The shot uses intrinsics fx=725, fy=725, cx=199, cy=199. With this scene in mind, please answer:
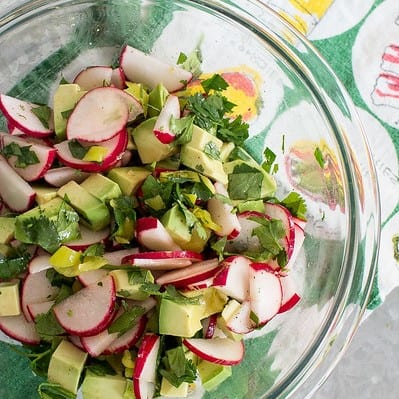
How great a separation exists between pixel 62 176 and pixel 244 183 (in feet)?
0.92

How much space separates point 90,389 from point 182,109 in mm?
448

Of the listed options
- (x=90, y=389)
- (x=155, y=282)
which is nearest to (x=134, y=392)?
(x=90, y=389)

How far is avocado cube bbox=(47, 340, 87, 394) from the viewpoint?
3.50 feet

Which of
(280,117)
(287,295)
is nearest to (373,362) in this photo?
(287,295)

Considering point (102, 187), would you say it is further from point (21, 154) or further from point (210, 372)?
point (210, 372)

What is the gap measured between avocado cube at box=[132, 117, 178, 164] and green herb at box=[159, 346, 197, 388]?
0.95ft

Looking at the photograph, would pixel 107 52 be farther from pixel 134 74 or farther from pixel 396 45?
pixel 396 45

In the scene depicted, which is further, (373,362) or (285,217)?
(373,362)

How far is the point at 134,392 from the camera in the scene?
107 cm

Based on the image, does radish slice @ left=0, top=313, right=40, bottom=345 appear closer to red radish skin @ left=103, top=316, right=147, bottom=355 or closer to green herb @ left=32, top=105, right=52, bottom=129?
red radish skin @ left=103, top=316, right=147, bottom=355

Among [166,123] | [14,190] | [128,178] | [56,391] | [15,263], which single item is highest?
[166,123]

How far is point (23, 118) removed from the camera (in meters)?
1.13

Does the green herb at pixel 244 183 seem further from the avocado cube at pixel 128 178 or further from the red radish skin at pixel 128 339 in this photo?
the red radish skin at pixel 128 339

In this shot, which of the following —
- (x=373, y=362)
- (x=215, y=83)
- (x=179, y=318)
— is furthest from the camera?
(x=373, y=362)
